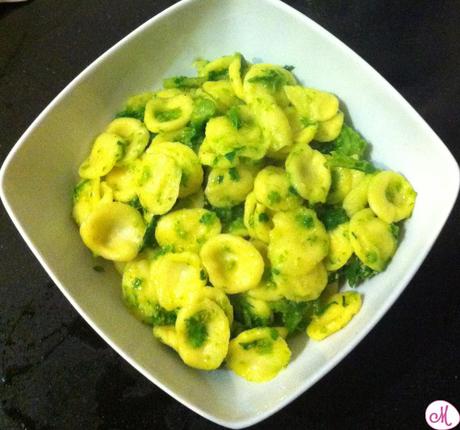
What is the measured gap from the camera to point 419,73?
3.63ft

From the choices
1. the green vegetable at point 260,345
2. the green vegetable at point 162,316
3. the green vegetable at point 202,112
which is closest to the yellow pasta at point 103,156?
the green vegetable at point 202,112

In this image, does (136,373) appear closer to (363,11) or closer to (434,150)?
(434,150)

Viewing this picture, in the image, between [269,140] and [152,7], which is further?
[152,7]

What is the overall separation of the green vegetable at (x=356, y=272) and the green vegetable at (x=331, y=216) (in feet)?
0.17

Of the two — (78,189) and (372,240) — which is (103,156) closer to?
(78,189)

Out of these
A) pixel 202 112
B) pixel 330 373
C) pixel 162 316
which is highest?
pixel 202 112

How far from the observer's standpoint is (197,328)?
2.57ft

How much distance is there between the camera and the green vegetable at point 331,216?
0.84 m

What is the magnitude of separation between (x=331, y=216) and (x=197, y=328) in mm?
241

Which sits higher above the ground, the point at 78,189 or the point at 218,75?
the point at 218,75

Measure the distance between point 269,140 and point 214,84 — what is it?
0.15 m

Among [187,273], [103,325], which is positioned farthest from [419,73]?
[103,325]

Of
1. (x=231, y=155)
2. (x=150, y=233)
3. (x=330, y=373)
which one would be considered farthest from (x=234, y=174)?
(x=330, y=373)

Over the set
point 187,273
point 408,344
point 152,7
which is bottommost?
point 408,344
